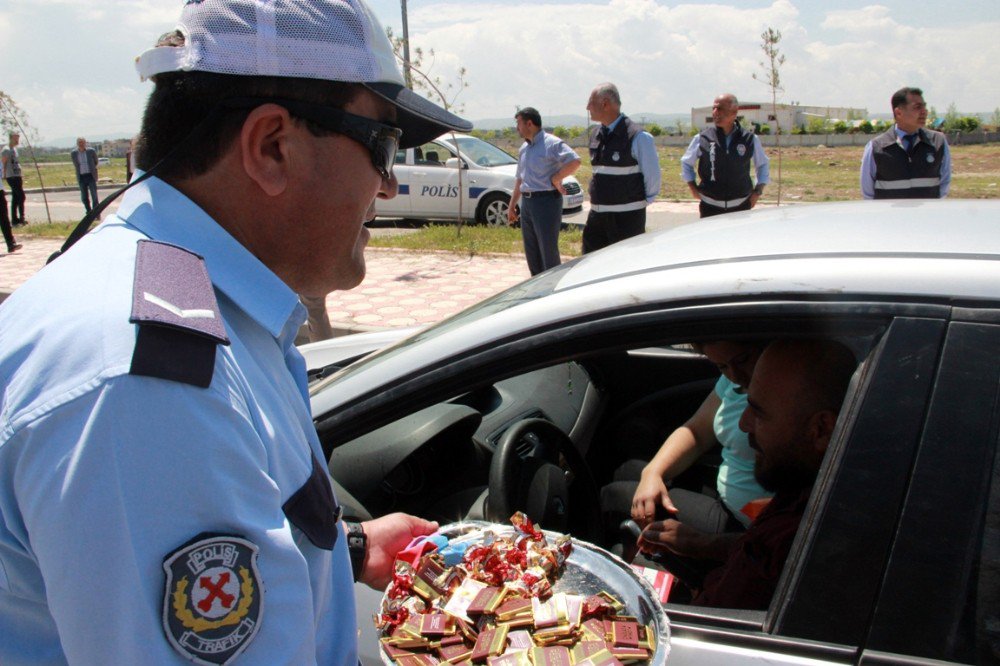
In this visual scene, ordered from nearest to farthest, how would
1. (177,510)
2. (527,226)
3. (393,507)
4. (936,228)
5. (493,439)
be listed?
(177,510), (936,228), (393,507), (493,439), (527,226)

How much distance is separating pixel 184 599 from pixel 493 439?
158 cm

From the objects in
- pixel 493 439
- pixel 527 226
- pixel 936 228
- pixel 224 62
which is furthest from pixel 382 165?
pixel 527 226

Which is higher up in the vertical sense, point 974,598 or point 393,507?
point 974,598

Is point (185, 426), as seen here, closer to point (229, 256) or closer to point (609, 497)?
point (229, 256)

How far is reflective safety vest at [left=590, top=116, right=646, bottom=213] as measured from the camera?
671cm

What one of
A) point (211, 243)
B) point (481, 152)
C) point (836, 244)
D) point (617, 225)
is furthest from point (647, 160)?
point (481, 152)

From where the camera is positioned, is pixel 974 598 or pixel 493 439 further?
pixel 493 439

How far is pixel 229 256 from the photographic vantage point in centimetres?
97

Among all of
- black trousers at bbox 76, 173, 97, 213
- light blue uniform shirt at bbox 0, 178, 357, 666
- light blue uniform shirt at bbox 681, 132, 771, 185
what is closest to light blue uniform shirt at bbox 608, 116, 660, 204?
light blue uniform shirt at bbox 681, 132, 771, 185

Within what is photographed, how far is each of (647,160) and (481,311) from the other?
5.26 metres

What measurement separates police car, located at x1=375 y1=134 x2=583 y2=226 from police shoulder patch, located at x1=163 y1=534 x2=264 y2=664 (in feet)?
37.9

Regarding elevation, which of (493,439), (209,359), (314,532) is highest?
(209,359)

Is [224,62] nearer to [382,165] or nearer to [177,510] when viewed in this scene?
[382,165]

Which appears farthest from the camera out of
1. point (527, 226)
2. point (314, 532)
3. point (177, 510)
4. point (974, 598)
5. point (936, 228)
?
point (527, 226)
